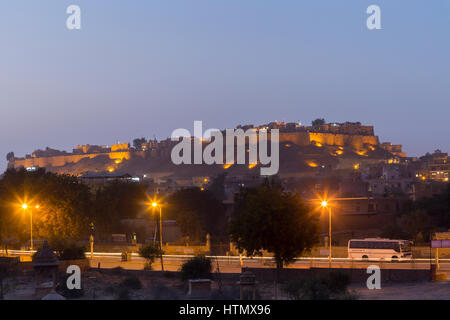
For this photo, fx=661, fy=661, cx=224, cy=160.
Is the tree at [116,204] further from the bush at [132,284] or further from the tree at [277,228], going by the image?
the bush at [132,284]

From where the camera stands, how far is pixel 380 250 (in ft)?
127

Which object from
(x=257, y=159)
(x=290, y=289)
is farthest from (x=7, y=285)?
(x=257, y=159)

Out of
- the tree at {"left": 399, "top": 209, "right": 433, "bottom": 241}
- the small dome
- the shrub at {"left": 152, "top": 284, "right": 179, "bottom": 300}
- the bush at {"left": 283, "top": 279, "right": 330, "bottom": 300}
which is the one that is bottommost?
the shrub at {"left": 152, "top": 284, "right": 179, "bottom": 300}

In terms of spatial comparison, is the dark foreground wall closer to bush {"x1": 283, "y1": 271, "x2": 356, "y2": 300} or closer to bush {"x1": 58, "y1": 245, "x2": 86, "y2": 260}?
bush {"x1": 283, "y1": 271, "x2": 356, "y2": 300}

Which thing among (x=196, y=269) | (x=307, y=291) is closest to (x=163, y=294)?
(x=307, y=291)

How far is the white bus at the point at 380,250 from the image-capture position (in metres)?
38.0

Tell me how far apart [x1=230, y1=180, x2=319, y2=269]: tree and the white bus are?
6.98 meters

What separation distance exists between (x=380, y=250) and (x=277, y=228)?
9454 millimetres

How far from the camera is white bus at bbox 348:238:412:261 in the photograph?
38.0m

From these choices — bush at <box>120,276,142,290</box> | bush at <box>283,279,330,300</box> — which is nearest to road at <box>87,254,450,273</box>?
bush at <box>120,276,142,290</box>

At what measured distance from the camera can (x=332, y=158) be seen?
593ft

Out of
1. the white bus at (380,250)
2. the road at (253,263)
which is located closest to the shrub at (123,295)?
the road at (253,263)

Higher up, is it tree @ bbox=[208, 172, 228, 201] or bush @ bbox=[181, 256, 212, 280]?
tree @ bbox=[208, 172, 228, 201]
